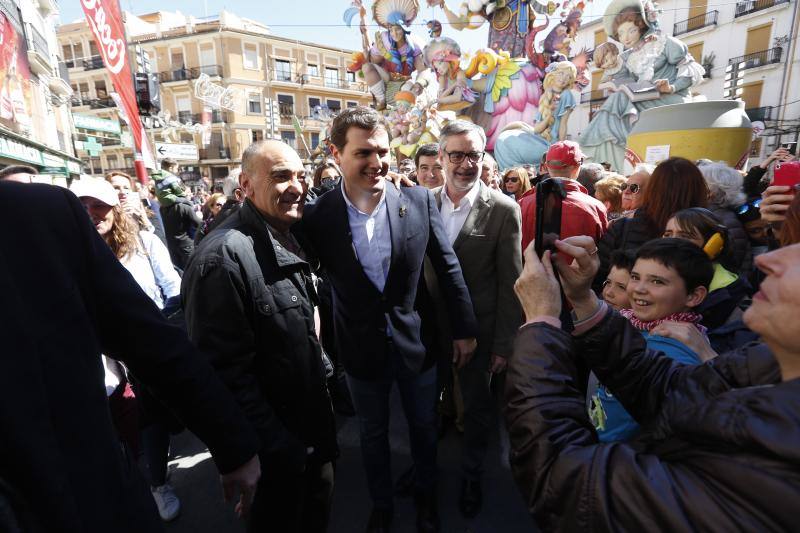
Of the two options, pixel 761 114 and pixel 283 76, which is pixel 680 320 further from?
pixel 283 76

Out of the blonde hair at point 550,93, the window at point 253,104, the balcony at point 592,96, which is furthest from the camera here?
the window at point 253,104

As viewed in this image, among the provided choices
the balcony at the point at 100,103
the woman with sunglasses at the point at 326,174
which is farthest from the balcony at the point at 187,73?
the woman with sunglasses at the point at 326,174

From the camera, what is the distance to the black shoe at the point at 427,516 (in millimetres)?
2027

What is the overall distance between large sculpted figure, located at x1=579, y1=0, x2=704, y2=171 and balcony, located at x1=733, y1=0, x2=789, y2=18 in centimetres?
1537

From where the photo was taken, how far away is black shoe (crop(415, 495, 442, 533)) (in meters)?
2.03

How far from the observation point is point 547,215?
101cm

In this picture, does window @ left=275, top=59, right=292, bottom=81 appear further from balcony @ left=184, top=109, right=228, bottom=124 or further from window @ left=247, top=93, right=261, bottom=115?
balcony @ left=184, top=109, right=228, bottom=124

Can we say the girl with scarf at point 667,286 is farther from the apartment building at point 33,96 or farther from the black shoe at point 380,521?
the apartment building at point 33,96

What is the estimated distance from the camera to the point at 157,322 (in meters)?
1.02

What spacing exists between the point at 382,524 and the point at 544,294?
1.69 m

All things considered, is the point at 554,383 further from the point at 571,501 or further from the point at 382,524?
the point at 382,524

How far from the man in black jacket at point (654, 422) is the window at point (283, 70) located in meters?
37.6

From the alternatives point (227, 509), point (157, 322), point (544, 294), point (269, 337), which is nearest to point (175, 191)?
point (227, 509)

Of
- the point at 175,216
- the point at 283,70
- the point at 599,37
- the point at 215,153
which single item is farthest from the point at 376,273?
the point at 283,70
